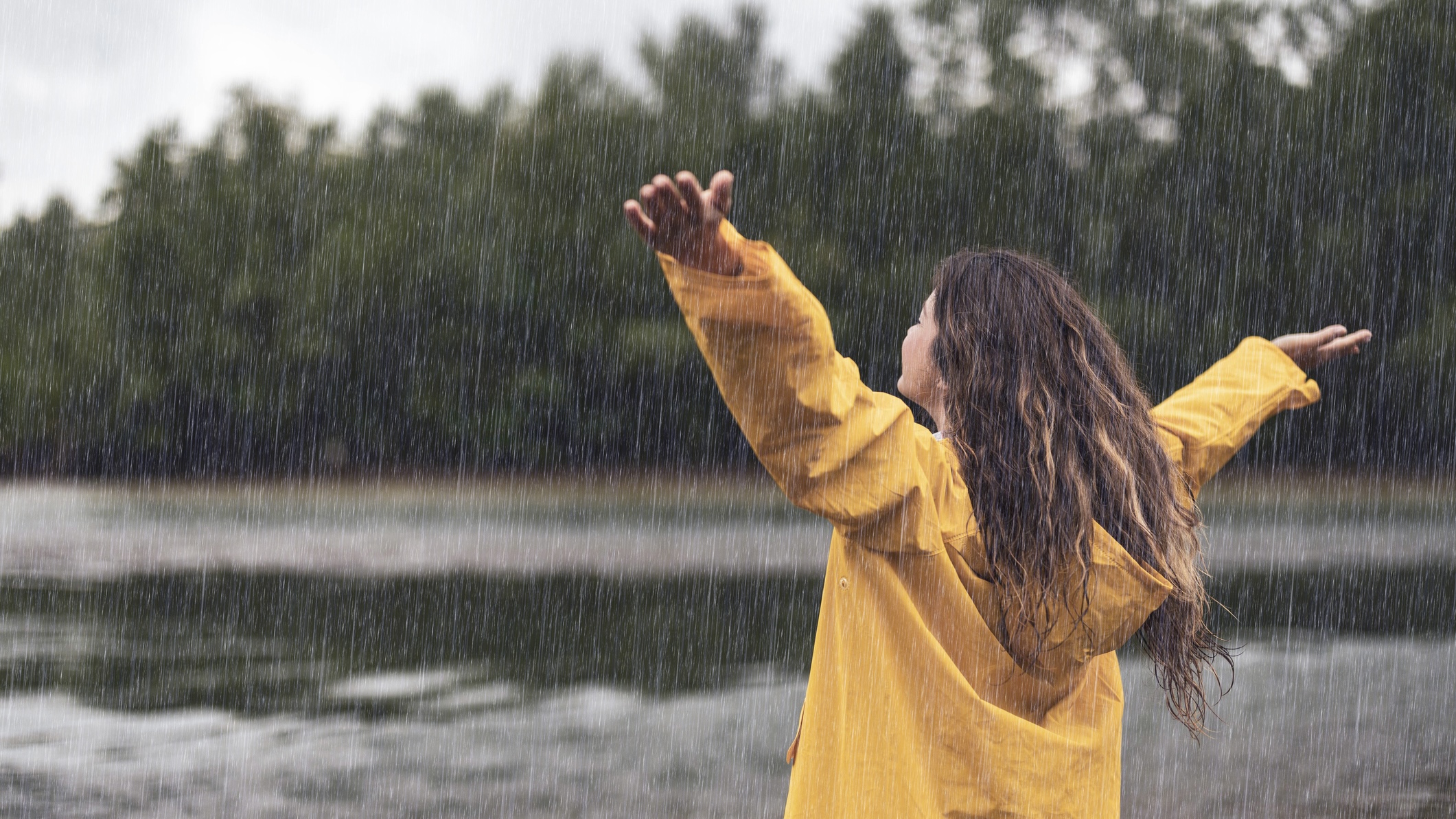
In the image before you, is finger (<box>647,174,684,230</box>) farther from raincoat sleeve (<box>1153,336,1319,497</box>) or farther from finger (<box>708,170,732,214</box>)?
raincoat sleeve (<box>1153,336,1319,497</box>)

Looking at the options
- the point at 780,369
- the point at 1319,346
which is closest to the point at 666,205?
the point at 780,369

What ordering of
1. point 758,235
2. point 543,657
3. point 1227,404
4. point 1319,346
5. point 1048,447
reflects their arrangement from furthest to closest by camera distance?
point 758,235 < point 543,657 < point 1319,346 < point 1227,404 < point 1048,447

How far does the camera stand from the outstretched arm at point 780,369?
1.55m

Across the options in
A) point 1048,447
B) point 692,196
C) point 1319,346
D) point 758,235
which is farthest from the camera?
point 758,235

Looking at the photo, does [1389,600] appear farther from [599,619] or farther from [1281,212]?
[1281,212]

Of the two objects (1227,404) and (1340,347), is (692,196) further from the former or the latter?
(1340,347)

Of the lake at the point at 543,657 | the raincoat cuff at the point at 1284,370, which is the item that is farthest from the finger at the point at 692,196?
the lake at the point at 543,657

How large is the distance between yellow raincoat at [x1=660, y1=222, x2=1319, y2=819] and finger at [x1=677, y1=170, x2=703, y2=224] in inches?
1.5

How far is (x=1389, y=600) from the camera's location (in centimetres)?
1179

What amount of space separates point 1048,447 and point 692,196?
2.08ft

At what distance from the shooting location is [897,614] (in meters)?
1.77

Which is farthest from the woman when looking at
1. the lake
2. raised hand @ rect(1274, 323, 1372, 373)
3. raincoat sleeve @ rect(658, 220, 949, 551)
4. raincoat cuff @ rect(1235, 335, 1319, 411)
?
the lake

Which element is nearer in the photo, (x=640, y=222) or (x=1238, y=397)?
(x=640, y=222)

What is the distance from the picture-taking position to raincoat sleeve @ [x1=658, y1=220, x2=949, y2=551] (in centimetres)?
157
